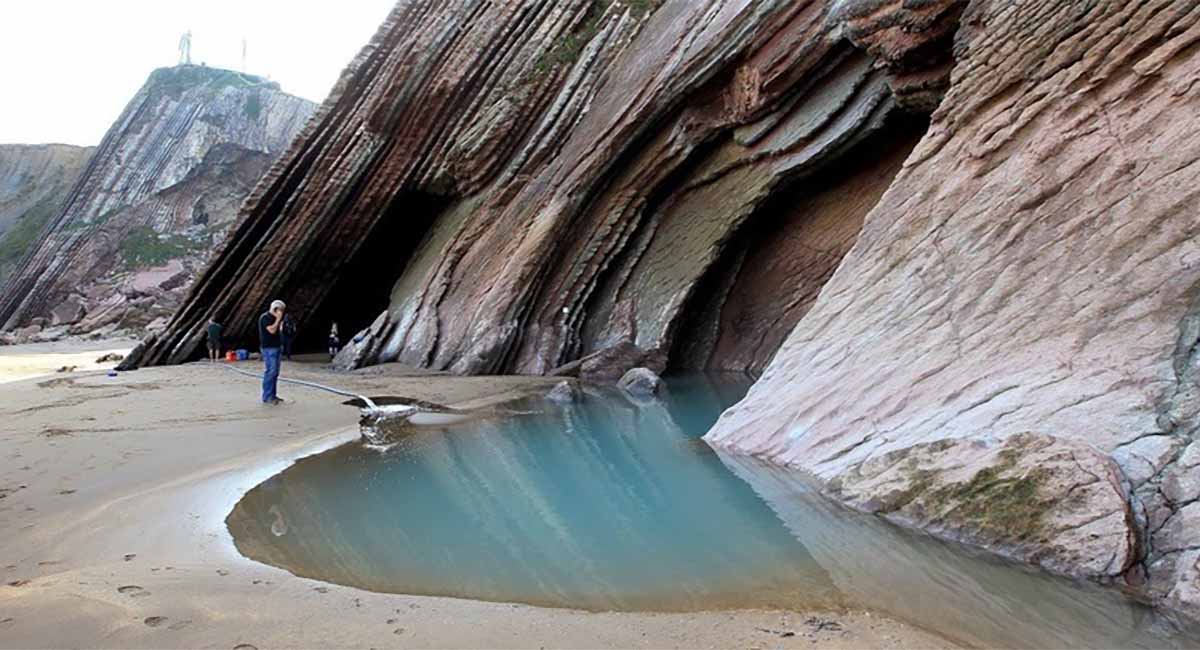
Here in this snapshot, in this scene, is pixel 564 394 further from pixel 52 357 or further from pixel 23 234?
pixel 23 234

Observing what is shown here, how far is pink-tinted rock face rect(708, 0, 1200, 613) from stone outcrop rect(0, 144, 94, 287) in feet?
137

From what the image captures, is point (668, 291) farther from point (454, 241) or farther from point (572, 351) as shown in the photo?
point (454, 241)

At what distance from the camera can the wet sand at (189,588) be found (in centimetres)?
280

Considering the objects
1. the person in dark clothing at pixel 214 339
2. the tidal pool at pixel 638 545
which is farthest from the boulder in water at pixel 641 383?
the person in dark clothing at pixel 214 339

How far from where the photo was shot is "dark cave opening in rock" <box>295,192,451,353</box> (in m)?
18.0

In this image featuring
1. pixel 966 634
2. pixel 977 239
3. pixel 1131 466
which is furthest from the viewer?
pixel 977 239

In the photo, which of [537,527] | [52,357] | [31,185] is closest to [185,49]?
[31,185]

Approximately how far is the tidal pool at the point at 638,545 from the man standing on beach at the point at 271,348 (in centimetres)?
290

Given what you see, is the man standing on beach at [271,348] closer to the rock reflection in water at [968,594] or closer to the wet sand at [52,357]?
the wet sand at [52,357]

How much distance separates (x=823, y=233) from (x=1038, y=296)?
329 inches

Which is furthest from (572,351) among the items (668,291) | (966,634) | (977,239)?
(966,634)

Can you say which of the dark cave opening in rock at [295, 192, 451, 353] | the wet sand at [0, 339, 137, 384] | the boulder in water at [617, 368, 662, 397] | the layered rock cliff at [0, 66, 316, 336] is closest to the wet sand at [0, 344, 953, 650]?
the boulder in water at [617, 368, 662, 397]

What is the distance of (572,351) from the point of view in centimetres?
1433

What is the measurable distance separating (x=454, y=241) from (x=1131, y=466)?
44.9 ft
